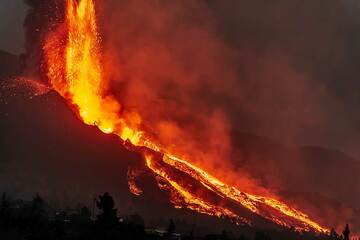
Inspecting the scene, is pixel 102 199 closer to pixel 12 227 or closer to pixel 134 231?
pixel 134 231

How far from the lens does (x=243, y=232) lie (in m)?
195

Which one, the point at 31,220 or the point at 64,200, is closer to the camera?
the point at 31,220

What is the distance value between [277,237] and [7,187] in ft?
187

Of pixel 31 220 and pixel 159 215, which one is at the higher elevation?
pixel 159 215

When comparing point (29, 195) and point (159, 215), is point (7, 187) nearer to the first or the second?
point (29, 195)

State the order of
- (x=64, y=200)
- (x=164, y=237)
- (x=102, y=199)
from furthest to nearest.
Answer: (x=64, y=200), (x=164, y=237), (x=102, y=199)

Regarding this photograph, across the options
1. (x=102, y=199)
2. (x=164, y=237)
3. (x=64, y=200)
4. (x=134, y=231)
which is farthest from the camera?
(x=64, y=200)

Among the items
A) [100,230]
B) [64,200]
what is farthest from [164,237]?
[64,200]

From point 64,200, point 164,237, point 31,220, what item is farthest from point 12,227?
point 64,200

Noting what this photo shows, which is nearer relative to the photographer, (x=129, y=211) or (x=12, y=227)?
(x=12, y=227)

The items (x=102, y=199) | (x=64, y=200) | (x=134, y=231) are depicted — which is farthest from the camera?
(x=64, y=200)

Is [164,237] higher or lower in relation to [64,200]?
lower

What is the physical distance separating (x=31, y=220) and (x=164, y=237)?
16755mm

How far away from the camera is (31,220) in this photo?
119 m
